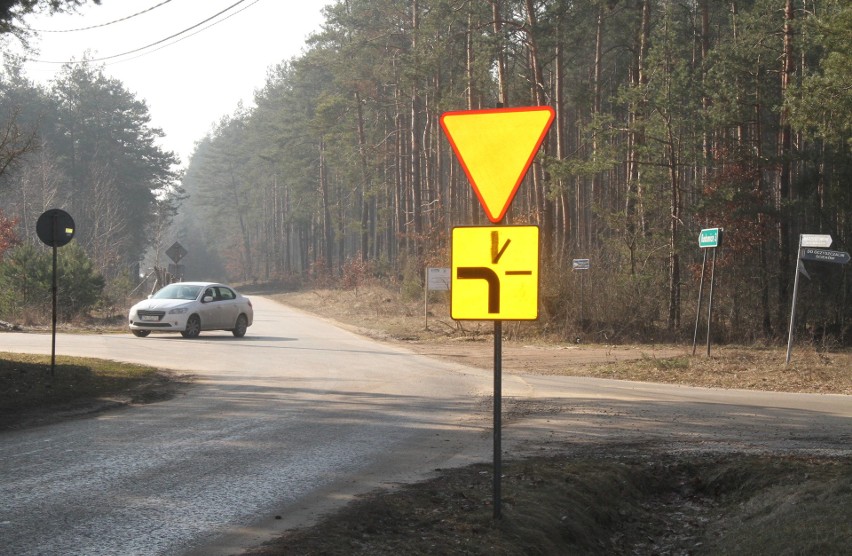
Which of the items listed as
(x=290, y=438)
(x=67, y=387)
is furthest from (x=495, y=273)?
(x=67, y=387)

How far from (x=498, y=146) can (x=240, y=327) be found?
2419cm

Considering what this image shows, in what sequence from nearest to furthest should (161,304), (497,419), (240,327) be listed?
(497,419) → (161,304) → (240,327)

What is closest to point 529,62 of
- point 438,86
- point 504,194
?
point 438,86

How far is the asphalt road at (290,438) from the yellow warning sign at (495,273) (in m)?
2.09

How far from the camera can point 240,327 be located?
29.4 meters

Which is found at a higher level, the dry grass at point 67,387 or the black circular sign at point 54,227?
the black circular sign at point 54,227

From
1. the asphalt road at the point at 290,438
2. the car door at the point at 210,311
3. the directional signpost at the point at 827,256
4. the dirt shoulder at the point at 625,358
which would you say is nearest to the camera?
the asphalt road at the point at 290,438

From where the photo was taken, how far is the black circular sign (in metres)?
15.4

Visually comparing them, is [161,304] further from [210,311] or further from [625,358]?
[625,358]

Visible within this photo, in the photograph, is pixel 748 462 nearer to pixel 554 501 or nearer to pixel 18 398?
pixel 554 501

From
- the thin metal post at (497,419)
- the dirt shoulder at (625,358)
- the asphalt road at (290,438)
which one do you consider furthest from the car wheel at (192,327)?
the thin metal post at (497,419)

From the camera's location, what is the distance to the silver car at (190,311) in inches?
1071

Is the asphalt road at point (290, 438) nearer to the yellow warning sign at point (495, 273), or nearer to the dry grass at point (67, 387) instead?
the dry grass at point (67, 387)

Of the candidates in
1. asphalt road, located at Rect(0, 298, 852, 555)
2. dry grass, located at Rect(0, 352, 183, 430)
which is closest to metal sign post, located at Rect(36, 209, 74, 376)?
dry grass, located at Rect(0, 352, 183, 430)
